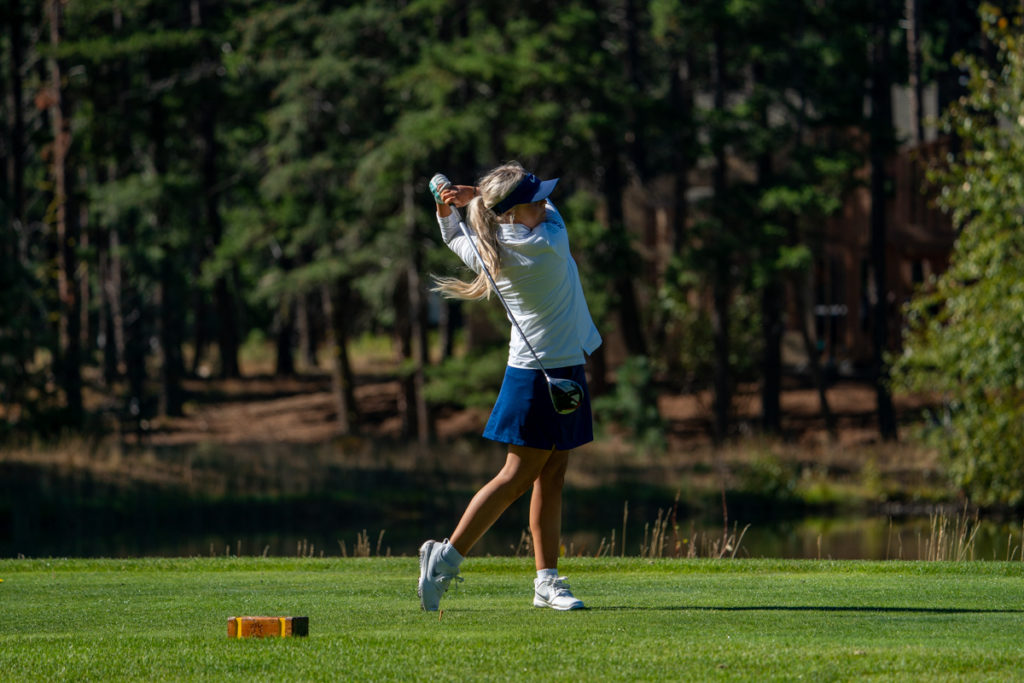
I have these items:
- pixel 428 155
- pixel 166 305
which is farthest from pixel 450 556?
pixel 166 305

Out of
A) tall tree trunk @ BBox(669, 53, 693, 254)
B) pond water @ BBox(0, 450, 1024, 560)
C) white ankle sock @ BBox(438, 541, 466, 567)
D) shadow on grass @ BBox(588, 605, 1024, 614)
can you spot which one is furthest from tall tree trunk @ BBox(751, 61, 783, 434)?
white ankle sock @ BBox(438, 541, 466, 567)

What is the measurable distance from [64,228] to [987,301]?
766 inches

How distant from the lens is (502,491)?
6.66 metres

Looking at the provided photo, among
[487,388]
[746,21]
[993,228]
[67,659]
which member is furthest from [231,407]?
[67,659]

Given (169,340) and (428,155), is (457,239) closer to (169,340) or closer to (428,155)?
(428,155)

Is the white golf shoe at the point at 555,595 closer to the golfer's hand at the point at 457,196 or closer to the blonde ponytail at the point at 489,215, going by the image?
the blonde ponytail at the point at 489,215

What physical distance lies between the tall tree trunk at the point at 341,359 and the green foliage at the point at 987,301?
600 inches

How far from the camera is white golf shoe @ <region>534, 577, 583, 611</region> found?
6.66 metres

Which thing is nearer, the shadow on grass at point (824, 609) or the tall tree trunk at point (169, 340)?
the shadow on grass at point (824, 609)

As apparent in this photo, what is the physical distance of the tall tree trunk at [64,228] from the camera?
2838 cm

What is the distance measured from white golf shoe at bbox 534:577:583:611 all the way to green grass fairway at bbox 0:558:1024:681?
9cm

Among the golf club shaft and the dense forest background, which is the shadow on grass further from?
the dense forest background

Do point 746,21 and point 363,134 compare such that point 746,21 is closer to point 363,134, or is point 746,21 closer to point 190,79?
point 363,134

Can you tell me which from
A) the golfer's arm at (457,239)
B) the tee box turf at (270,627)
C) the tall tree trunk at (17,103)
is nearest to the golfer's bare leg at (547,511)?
the golfer's arm at (457,239)
